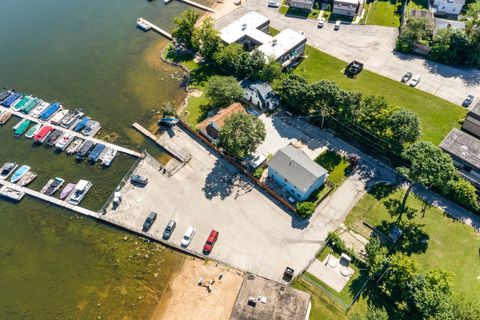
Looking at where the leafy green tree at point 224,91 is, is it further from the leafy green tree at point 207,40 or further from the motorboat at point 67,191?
the motorboat at point 67,191

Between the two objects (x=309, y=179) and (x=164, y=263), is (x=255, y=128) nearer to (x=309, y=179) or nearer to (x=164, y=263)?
(x=309, y=179)

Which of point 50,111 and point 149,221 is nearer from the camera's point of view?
point 149,221

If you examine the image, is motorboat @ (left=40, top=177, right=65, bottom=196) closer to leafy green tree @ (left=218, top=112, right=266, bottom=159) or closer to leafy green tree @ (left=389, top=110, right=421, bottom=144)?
leafy green tree @ (left=218, top=112, right=266, bottom=159)

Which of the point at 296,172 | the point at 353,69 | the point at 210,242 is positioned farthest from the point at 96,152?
the point at 353,69

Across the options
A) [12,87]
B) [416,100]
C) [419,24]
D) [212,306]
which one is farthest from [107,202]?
[419,24]

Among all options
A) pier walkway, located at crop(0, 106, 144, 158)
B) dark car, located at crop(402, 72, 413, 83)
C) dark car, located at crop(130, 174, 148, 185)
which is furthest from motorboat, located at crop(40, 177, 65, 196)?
dark car, located at crop(402, 72, 413, 83)

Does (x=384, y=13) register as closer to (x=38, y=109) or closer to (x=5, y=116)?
(x=38, y=109)
